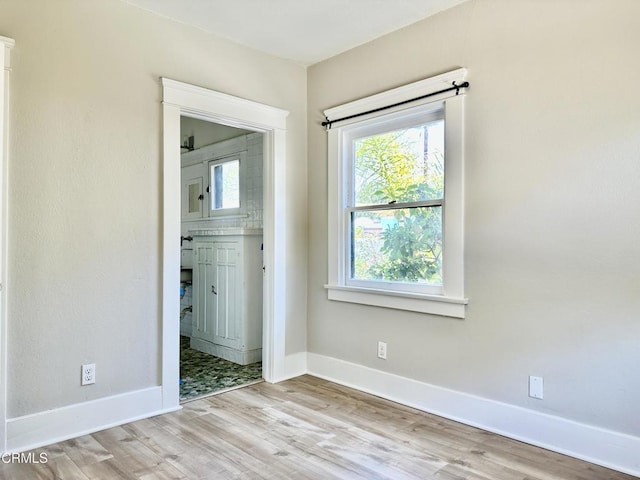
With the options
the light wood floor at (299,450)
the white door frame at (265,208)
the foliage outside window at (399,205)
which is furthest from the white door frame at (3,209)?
the foliage outside window at (399,205)

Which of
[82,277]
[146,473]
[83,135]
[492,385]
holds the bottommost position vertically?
[146,473]

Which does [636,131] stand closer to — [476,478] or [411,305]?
[411,305]

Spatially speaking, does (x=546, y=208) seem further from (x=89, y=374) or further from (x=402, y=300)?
(x=89, y=374)

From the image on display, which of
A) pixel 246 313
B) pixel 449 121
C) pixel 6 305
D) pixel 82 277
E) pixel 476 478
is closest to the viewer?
pixel 476 478

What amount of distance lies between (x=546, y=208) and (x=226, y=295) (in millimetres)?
2794

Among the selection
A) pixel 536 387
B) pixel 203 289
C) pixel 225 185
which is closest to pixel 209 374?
pixel 203 289

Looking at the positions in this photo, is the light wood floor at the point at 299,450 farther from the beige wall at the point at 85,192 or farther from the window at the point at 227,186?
the window at the point at 227,186

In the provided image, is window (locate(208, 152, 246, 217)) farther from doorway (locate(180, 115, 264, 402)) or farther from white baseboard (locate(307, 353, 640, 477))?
white baseboard (locate(307, 353, 640, 477))

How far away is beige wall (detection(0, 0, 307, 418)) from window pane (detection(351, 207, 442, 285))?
4.81 feet

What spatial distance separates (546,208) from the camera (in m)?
2.32

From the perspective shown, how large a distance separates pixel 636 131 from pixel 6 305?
325cm

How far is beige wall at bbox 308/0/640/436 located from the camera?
82.4 inches

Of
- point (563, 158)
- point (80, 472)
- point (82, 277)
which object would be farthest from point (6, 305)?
point (563, 158)

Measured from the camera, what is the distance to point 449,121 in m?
2.71
